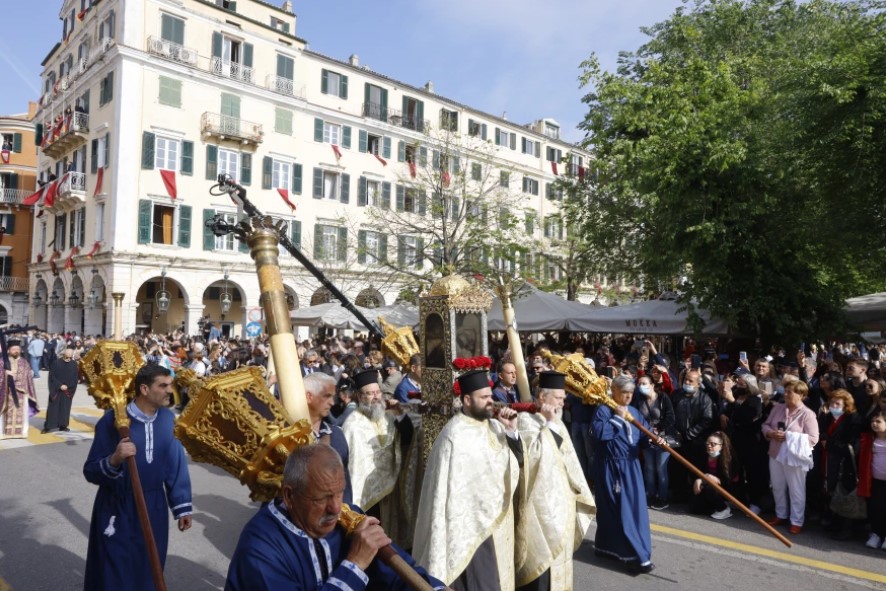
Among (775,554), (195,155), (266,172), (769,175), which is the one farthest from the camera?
(266,172)

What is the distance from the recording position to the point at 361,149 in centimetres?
3553

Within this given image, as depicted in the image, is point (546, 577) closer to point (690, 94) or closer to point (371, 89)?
point (690, 94)

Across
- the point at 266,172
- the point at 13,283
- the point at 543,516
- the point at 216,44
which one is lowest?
the point at 543,516

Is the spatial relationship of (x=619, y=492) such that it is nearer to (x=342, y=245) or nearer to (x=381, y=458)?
(x=381, y=458)

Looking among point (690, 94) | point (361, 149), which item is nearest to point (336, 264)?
point (361, 149)

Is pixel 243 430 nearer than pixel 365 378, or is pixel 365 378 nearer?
pixel 243 430

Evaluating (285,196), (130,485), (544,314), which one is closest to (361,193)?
(285,196)

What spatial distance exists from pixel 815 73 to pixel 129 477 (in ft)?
42.0

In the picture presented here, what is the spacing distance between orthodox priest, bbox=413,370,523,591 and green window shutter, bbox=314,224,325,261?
26902 millimetres

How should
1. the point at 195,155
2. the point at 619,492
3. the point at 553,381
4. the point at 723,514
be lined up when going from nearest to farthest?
the point at 553,381, the point at 619,492, the point at 723,514, the point at 195,155

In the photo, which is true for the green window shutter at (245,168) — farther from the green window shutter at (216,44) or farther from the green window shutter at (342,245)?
the green window shutter at (342,245)

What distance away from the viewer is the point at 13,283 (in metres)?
40.9

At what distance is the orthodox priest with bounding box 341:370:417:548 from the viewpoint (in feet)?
17.4

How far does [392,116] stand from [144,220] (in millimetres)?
14708
